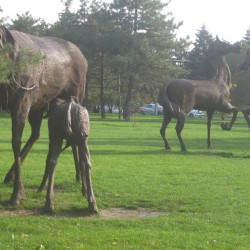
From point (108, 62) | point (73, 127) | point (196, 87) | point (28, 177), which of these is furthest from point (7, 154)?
point (108, 62)

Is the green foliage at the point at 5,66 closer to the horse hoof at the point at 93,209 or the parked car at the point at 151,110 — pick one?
the horse hoof at the point at 93,209

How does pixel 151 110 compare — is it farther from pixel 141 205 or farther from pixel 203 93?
pixel 141 205

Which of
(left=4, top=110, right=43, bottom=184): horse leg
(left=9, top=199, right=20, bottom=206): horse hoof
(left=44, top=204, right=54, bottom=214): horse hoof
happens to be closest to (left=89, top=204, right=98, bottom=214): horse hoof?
(left=44, top=204, right=54, bottom=214): horse hoof

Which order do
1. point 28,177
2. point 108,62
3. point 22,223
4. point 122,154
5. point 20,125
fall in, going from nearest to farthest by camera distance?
point 22,223, point 20,125, point 28,177, point 122,154, point 108,62

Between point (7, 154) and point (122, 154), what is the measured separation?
341cm

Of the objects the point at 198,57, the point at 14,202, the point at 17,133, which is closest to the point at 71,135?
the point at 17,133

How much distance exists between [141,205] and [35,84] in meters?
2.62

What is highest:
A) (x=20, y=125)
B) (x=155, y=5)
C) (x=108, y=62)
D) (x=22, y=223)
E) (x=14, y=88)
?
(x=155, y=5)

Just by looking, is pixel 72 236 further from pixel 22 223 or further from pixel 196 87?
pixel 196 87

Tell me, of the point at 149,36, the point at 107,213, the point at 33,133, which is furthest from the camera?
the point at 149,36

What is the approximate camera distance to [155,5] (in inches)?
1833

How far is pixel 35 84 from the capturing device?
341 inches

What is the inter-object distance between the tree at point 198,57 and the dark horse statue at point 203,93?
131 feet

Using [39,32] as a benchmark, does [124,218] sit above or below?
below
